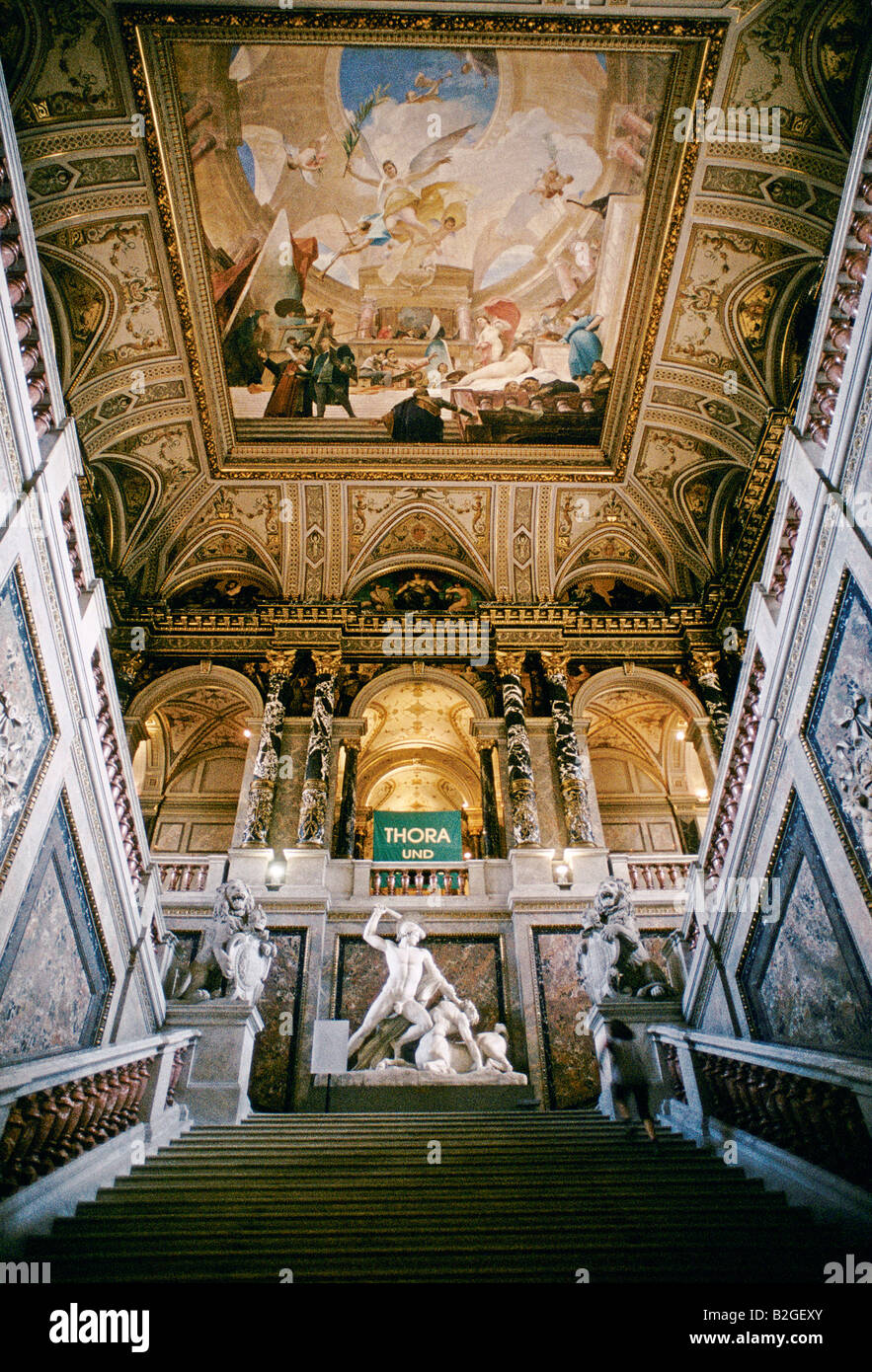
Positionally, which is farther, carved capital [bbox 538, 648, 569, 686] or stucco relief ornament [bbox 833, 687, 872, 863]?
carved capital [bbox 538, 648, 569, 686]

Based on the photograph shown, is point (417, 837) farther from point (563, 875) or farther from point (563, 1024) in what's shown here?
point (563, 1024)

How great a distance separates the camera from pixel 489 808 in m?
12.0

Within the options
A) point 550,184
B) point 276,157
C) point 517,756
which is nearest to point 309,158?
point 276,157

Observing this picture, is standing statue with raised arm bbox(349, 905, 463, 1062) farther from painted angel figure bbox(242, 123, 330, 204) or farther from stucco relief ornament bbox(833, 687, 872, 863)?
painted angel figure bbox(242, 123, 330, 204)

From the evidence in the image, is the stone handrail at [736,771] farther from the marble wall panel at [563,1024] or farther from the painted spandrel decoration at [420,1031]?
the marble wall panel at [563,1024]

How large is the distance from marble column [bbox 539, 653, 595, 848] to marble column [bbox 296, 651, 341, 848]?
3589mm

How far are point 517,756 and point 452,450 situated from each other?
5691mm

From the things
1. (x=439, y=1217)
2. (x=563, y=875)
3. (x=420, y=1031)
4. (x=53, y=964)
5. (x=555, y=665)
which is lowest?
(x=439, y=1217)

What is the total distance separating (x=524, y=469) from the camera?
14.0 m

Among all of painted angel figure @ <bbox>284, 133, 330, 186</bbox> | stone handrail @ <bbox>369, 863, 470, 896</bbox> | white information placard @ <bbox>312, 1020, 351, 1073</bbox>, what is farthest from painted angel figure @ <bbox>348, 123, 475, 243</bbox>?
white information placard @ <bbox>312, 1020, 351, 1073</bbox>

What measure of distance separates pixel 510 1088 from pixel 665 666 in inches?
323

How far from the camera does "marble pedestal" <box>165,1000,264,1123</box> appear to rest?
6414 millimetres

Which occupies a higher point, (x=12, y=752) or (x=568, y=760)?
(x=568, y=760)

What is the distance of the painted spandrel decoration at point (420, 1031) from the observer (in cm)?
785
